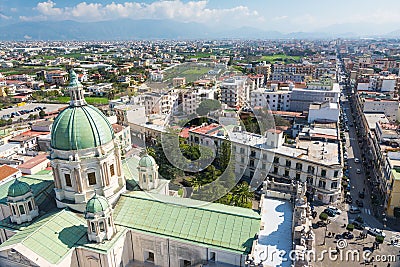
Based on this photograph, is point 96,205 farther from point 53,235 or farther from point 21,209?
point 21,209

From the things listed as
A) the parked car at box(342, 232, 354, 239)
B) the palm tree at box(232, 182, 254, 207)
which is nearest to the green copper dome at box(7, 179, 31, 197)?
the palm tree at box(232, 182, 254, 207)

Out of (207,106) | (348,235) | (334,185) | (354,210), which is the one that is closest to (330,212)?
(354,210)

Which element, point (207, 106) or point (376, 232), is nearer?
point (376, 232)

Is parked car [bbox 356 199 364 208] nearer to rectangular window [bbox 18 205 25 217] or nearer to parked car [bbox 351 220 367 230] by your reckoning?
parked car [bbox 351 220 367 230]

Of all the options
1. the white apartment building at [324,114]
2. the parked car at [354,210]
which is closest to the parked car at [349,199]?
the parked car at [354,210]

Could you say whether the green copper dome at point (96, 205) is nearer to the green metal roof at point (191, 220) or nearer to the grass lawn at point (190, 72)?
the green metal roof at point (191, 220)

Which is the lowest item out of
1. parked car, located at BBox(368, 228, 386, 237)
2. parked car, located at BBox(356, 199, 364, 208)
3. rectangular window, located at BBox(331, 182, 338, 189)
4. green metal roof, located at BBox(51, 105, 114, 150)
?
parked car, located at BBox(356, 199, 364, 208)

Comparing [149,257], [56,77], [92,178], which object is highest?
[92,178]
